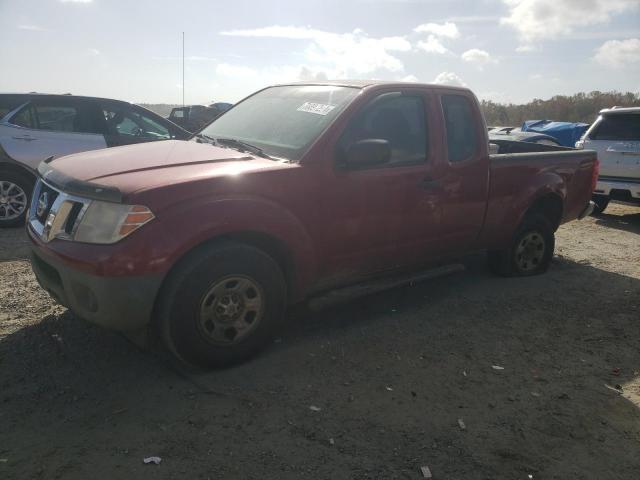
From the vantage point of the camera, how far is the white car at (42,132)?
6781mm

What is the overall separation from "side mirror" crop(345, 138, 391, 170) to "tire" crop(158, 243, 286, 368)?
93 cm

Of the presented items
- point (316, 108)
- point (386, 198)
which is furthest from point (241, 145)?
point (386, 198)

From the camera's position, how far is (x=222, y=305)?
10.7ft

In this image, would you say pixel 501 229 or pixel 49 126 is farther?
pixel 49 126

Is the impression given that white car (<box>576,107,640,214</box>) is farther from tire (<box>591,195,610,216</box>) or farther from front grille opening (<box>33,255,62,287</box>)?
front grille opening (<box>33,255,62,287</box>)

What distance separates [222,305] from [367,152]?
142 cm

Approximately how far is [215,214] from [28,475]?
1.59 metres

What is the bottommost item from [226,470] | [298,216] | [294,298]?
[226,470]

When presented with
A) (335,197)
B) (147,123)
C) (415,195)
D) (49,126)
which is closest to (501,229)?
(415,195)

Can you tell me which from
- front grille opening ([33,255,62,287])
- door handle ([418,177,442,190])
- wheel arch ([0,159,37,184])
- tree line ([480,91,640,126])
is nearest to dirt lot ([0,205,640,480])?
front grille opening ([33,255,62,287])

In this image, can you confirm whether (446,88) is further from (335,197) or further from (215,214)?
(215,214)

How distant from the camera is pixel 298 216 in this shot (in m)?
3.54

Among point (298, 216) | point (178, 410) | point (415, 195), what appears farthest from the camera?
point (415, 195)

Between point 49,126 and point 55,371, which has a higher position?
point 49,126
